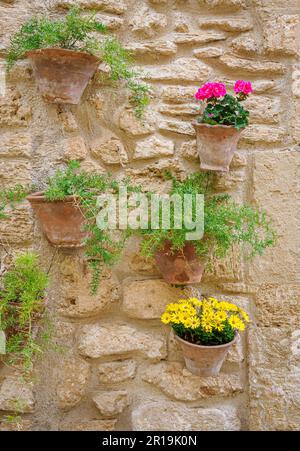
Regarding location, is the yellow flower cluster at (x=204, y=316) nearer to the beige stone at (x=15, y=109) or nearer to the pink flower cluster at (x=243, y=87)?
the pink flower cluster at (x=243, y=87)

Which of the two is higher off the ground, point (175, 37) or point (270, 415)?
point (175, 37)

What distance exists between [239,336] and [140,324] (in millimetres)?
494

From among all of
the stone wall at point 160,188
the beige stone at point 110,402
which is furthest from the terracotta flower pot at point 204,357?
the beige stone at point 110,402

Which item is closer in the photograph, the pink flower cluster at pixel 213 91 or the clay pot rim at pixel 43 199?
the clay pot rim at pixel 43 199

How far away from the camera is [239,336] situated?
2148 millimetres

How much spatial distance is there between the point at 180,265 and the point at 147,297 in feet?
0.98

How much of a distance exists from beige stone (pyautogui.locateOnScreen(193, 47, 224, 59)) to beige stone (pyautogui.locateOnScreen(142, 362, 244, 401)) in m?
1.53

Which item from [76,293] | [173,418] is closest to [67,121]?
[76,293]

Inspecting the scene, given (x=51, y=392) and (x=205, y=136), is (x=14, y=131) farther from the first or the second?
(x=51, y=392)

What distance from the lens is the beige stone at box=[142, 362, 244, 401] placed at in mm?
2084

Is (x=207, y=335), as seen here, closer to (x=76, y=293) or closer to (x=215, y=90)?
(x=76, y=293)

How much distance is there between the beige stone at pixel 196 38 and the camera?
216 centimetres

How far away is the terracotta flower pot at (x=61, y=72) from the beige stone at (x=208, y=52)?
523 millimetres
